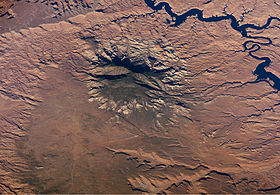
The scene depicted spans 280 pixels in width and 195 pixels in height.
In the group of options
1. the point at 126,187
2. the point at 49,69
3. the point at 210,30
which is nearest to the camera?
the point at 126,187

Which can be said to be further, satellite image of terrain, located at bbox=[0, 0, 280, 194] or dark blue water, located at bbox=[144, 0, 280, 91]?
dark blue water, located at bbox=[144, 0, 280, 91]

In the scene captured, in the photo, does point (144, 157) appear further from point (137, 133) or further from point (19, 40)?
point (19, 40)

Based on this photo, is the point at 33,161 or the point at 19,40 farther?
the point at 19,40

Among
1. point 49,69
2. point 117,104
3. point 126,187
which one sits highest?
point 49,69

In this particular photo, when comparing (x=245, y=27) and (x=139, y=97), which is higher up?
(x=245, y=27)

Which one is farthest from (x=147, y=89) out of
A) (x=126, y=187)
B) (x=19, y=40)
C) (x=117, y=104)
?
(x=19, y=40)

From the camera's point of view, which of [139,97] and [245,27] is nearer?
[139,97]

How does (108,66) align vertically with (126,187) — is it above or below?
above

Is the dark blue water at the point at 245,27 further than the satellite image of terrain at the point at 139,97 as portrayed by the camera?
Yes
